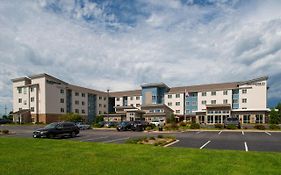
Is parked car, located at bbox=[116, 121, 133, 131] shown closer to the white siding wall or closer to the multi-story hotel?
the multi-story hotel

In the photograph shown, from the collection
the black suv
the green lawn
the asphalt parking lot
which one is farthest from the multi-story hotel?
the green lawn

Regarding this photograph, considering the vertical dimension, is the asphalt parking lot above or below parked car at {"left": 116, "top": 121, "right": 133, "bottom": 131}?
above

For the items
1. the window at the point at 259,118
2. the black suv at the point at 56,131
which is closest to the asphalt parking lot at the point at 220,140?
the black suv at the point at 56,131

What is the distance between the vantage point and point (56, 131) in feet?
80.8

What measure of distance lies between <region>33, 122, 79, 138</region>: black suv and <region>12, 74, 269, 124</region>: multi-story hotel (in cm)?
4115

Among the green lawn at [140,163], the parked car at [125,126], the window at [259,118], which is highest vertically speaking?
the green lawn at [140,163]

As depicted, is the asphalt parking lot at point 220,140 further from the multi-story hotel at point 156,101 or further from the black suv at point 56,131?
the multi-story hotel at point 156,101

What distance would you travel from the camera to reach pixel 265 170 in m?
8.37

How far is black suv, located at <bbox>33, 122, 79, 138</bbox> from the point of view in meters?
23.9

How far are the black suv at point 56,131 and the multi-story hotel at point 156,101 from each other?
41.2 m

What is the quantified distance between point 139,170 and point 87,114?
81.2 metres

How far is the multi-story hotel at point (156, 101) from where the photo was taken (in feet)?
208

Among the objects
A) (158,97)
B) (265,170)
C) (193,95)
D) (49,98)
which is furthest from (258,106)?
(265,170)

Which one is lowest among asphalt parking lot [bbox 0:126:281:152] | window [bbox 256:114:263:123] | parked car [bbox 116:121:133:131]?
window [bbox 256:114:263:123]
